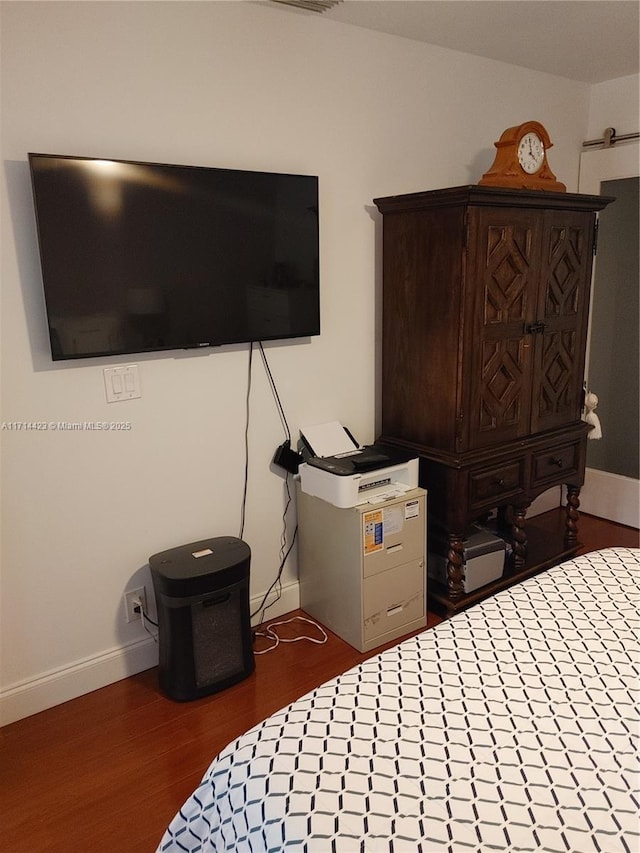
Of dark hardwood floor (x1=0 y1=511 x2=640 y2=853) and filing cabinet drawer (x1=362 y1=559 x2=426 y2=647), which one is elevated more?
filing cabinet drawer (x1=362 y1=559 x2=426 y2=647)

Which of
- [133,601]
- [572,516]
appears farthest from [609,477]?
[133,601]

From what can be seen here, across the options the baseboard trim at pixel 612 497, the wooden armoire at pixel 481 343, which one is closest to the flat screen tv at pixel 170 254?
the wooden armoire at pixel 481 343

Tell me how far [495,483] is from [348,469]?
0.72m

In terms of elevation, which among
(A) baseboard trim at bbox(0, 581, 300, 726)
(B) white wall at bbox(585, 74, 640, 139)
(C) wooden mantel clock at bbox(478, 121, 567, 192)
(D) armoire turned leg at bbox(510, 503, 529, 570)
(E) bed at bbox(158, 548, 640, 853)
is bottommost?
(A) baseboard trim at bbox(0, 581, 300, 726)

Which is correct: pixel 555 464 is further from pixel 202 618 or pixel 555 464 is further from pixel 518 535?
pixel 202 618

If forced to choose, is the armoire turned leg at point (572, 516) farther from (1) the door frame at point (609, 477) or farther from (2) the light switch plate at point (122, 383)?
(2) the light switch plate at point (122, 383)

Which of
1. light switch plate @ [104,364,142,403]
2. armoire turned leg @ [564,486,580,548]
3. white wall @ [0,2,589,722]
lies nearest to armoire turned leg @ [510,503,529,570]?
armoire turned leg @ [564,486,580,548]

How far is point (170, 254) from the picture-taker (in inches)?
86.1

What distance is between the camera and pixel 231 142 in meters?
2.36

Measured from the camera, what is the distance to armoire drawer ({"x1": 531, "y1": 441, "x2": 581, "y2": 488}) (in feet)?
9.80

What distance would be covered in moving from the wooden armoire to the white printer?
0.17 meters

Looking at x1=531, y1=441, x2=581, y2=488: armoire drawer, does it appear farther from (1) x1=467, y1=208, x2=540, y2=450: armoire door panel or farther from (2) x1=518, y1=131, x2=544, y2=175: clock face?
(2) x1=518, y1=131, x2=544, y2=175: clock face

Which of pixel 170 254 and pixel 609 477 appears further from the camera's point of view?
pixel 609 477

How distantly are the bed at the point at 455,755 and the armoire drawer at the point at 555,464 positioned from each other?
140cm
